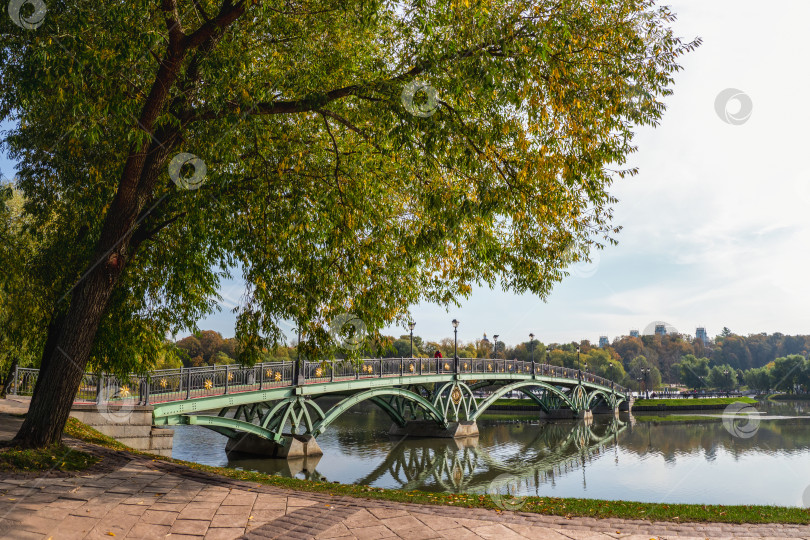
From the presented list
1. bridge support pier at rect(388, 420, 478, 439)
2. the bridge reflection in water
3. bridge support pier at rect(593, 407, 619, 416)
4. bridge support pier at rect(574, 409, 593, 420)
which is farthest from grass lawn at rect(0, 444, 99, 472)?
bridge support pier at rect(593, 407, 619, 416)

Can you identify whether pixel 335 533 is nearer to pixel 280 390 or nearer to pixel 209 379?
pixel 209 379

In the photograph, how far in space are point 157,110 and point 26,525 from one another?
5.84 m

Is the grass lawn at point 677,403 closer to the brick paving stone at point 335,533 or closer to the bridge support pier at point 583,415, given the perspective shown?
the bridge support pier at point 583,415

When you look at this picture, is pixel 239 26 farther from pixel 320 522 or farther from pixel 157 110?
pixel 320 522

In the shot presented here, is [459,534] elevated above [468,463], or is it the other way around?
[459,534]

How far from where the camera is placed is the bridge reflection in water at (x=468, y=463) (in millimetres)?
21047

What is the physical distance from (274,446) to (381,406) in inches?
349

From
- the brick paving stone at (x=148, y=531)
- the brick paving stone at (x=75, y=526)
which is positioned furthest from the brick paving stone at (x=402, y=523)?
the brick paving stone at (x=75, y=526)

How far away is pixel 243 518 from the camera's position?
638 centimetres

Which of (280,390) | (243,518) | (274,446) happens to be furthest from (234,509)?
(274,446)

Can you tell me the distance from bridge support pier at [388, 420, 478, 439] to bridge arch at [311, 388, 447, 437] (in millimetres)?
553

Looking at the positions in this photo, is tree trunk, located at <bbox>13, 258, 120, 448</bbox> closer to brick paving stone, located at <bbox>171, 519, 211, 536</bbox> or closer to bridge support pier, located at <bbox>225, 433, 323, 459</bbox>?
brick paving stone, located at <bbox>171, 519, 211, 536</bbox>

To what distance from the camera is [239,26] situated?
8.93 metres

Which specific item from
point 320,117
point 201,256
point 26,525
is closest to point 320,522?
point 26,525
